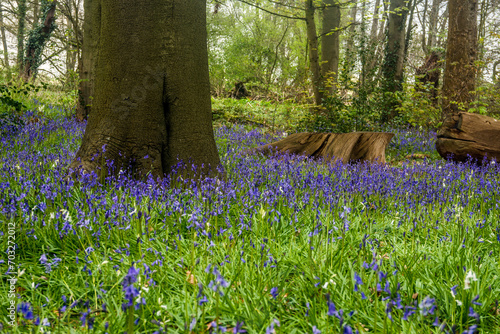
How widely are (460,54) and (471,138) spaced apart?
3504 mm

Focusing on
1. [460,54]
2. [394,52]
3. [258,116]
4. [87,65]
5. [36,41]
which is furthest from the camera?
[36,41]

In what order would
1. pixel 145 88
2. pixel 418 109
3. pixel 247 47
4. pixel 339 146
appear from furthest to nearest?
pixel 247 47 → pixel 418 109 → pixel 339 146 → pixel 145 88

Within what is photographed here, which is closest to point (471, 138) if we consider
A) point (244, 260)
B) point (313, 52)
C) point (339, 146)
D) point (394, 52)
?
point (339, 146)

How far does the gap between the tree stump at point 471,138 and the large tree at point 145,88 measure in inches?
210

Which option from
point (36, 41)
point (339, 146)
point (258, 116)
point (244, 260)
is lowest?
point (244, 260)

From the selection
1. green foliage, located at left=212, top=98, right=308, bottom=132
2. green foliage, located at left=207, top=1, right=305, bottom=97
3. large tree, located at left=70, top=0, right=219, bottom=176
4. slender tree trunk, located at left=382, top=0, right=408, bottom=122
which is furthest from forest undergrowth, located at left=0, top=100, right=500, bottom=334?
green foliage, located at left=207, top=1, right=305, bottom=97

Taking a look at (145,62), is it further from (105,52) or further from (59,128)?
(59,128)

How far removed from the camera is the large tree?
3836 millimetres

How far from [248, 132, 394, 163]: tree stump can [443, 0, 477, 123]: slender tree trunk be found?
133 inches

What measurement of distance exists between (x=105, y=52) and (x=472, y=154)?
6564 mm

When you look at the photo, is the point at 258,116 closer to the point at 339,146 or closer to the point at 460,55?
the point at 339,146

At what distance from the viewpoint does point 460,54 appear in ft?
30.1

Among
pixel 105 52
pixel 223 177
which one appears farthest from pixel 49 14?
pixel 223 177

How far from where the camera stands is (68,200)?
3057 millimetres
